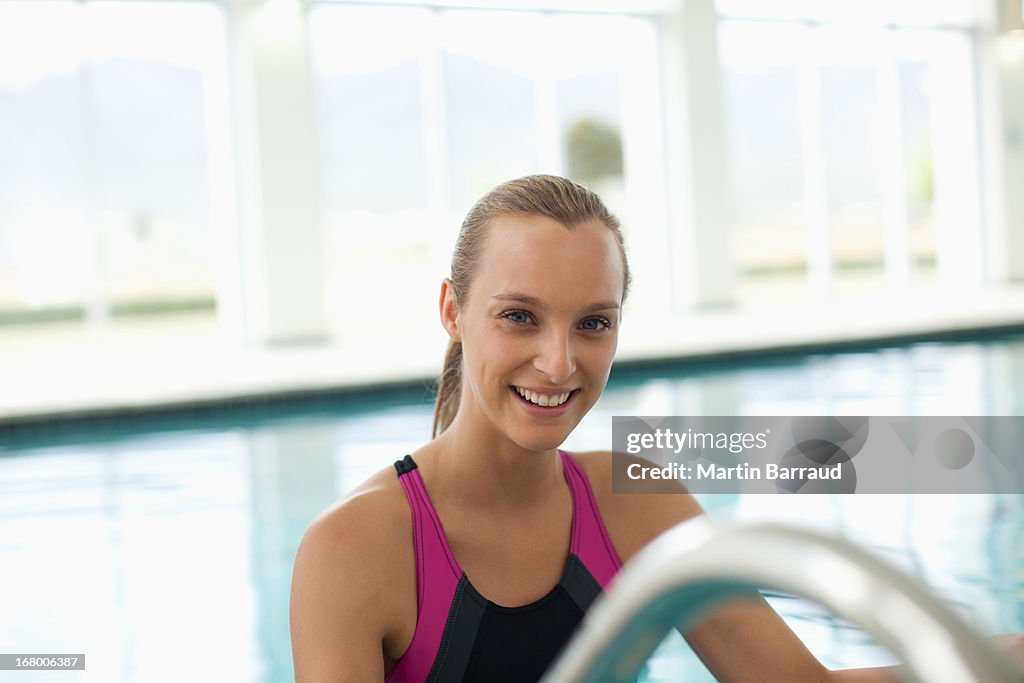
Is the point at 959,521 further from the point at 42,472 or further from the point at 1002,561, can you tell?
the point at 42,472

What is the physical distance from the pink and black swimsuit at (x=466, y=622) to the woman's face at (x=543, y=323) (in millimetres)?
170

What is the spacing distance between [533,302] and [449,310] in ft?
0.91

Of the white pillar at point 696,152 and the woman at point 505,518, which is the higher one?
the white pillar at point 696,152

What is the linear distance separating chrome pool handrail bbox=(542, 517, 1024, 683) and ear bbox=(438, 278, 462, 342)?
0.97m

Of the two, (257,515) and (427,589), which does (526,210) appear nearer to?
(427,589)

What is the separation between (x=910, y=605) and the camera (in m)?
0.41

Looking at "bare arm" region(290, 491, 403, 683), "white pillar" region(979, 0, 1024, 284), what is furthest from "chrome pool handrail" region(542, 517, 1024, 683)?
"white pillar" region(979, 0, 1024, 284)

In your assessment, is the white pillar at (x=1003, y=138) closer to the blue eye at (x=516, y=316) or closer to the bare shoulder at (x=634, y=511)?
the bare shoulder at (x=634, y=511)

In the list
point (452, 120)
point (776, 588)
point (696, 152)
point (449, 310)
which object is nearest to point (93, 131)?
point (452, 120)

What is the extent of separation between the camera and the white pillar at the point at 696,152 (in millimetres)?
12016

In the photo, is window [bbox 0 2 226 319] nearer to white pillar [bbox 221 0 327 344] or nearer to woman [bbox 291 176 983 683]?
white pillar [bbox 221 0 327 344]

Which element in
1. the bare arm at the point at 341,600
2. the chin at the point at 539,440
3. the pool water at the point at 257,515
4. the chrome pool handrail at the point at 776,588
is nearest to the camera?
the chrome pool handrail at the point at 776,588

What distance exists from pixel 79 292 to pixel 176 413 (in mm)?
3398

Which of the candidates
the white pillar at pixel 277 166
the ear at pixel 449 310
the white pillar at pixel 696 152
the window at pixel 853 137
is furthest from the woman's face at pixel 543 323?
the window at pixel 853 137
